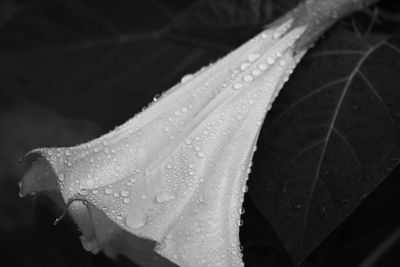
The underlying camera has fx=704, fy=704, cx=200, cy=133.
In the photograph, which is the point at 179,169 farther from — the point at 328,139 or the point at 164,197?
the point at 328,139

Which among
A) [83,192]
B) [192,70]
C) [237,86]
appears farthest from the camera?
[192,70]

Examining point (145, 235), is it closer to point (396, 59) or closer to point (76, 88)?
point (396, 59)

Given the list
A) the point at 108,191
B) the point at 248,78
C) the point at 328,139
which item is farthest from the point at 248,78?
the point at 108,191

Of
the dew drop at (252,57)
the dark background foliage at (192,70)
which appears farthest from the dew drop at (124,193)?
the dew drop at (252,57)

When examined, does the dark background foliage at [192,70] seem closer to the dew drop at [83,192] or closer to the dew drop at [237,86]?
the dew drop at [237,86]

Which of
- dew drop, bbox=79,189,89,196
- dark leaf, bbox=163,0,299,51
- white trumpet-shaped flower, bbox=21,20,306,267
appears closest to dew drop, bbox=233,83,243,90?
white trumpet-shaped flower, bbox=21,20,306,267

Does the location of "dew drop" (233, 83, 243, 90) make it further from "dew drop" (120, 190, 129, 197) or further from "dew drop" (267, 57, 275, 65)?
"dew drop" (120, 190, 129, 197)

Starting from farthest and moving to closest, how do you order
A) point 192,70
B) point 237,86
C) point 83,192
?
point 192,70 < point 237,86 < point 83,192
